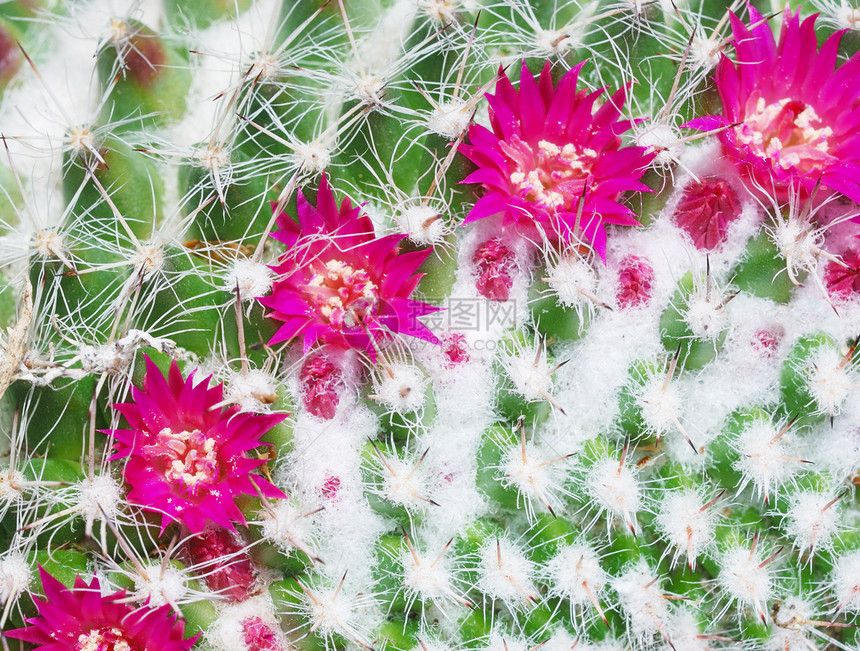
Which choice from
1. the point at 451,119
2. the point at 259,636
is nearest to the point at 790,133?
the point at 451,119

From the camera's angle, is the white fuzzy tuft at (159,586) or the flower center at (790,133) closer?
the white fuzzy tuft at (159,586)

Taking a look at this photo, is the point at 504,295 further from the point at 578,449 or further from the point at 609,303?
the point at 578,449

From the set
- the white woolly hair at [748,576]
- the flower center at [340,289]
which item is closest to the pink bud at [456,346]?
the flower center at [340,289]

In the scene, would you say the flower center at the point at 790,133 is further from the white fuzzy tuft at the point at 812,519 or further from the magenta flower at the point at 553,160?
the white fuzzy tuft at the point at 812,519

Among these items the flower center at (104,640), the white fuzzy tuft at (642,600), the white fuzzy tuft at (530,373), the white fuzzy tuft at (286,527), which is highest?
the white fuzzy tuft at (530,373)

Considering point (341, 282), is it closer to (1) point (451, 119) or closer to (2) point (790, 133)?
(1) point (451, 119)

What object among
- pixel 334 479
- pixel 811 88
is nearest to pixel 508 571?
pixel 334 479
